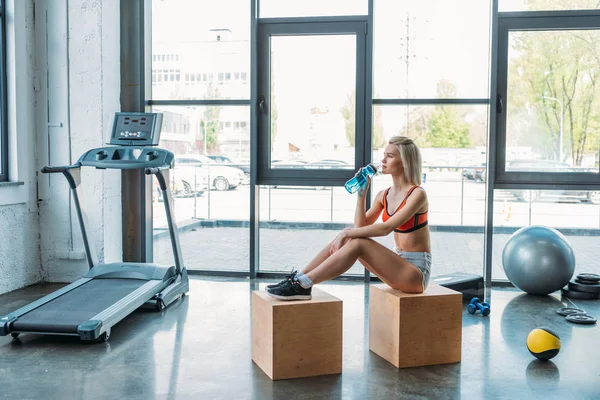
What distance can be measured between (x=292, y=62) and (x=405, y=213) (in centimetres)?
268

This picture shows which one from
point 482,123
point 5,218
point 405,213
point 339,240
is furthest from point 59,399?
point 482,123

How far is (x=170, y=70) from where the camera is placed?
18.6 ft

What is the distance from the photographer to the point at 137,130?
464 centimetres

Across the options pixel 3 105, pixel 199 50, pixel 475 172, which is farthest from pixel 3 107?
pixel 475 172

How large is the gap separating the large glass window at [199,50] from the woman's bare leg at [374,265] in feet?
9.01

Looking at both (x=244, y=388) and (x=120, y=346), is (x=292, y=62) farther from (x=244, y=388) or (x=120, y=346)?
(x=244, y=388)

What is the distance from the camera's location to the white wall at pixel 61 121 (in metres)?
5.24

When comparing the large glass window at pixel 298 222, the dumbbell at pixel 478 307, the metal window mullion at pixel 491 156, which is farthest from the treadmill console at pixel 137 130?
the metal window mullion at pixel 491 156

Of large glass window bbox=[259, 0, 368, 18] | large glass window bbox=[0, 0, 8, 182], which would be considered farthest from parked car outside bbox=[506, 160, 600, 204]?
large glass window bbox=[0, 0, 8, 182]

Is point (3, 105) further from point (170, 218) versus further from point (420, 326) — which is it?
point (420, 326)

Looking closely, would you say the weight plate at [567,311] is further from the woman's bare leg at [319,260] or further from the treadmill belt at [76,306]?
the treadmill belt at [76,306]

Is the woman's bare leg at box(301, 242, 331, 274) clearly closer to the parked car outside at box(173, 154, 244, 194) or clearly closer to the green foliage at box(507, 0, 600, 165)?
the parked car outside at box(173, 154, 244, 194)

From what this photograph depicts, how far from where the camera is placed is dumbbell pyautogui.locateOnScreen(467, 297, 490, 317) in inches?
171

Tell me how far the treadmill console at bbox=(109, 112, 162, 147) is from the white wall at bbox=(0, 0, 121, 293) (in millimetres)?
576
